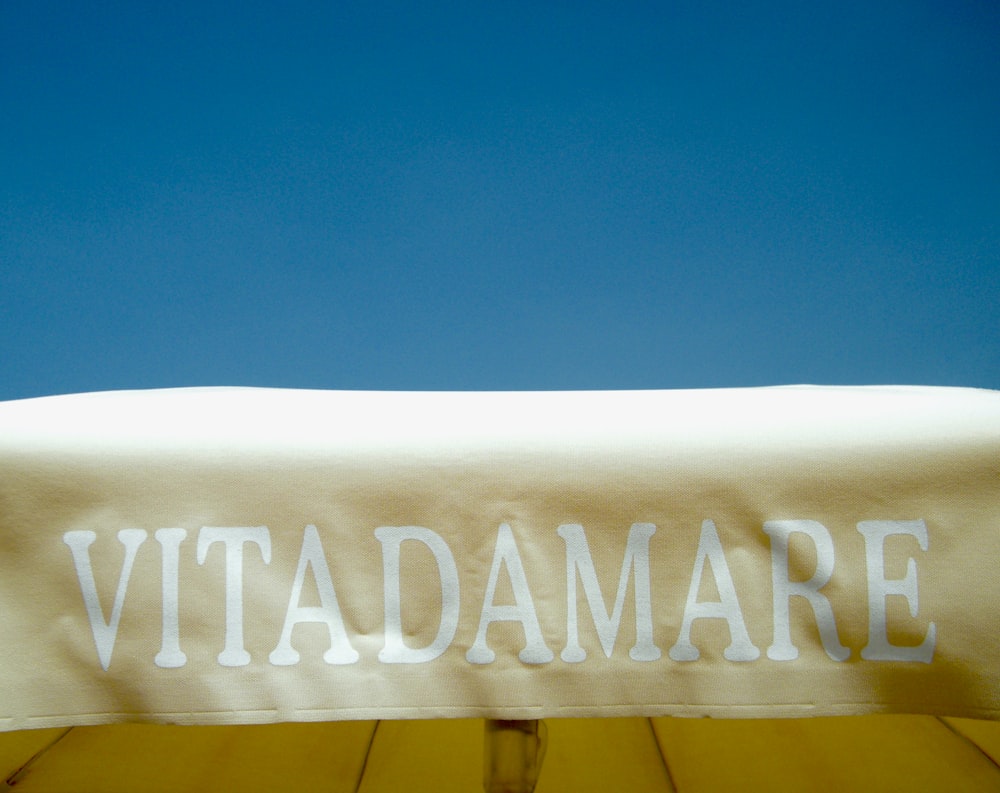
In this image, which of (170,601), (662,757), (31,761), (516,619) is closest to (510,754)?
(516,619)

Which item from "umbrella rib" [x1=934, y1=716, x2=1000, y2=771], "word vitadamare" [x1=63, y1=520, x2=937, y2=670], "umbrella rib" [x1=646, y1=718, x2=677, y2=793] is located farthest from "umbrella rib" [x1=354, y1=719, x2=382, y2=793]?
"umbrella rib" [x1=934, y1=716, x2=1000, y2=771]

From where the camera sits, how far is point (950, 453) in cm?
70

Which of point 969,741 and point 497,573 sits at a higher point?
point 497,573

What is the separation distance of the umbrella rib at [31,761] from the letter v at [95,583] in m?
0.89

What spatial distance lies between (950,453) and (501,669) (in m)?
0.53

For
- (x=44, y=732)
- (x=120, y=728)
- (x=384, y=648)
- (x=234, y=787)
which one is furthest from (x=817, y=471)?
(x=44, y=732)

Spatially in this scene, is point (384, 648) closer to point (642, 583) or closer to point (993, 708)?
point (642, 583)

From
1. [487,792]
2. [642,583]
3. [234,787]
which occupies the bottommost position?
[234,787]

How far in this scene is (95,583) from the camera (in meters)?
→ 0.69

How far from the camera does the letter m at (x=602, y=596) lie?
0.69 m

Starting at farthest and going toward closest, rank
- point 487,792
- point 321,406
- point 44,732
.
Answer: point 44,732 → point 487,792 → point 321,406

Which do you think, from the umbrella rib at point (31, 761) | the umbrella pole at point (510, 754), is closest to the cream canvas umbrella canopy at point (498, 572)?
the umbrella pole at point (510, 754)

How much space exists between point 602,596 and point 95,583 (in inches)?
21.1

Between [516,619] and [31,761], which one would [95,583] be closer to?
[516,619]
